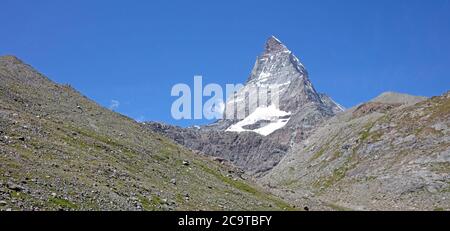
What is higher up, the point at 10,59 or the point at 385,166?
the point at 10,59

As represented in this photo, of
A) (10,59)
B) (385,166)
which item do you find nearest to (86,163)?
(10,59)

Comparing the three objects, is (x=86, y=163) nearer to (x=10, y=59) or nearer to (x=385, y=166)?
(x=10, y=59)

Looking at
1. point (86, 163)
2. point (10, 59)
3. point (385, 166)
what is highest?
point (10, 59)

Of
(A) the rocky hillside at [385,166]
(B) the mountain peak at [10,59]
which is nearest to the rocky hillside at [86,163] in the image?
(B) the mountain peak at [10,59]

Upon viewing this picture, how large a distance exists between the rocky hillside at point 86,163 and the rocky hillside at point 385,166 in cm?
2507

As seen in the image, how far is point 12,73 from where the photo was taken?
298 ft

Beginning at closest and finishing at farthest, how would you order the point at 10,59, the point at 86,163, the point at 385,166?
the point at 86,163 < the point at 10,59 < the point at 385,166

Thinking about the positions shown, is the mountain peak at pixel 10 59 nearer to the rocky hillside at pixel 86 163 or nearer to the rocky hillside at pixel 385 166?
the rocky hillside at pixel 86 163

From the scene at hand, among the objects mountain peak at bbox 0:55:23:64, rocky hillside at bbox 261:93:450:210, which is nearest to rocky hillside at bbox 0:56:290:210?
mountain peak at bbox 0:55:23:64

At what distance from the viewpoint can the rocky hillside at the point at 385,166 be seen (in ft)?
381

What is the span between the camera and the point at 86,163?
50.5 metres

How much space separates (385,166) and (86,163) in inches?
4292

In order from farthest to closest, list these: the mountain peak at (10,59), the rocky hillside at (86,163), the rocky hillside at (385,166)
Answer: the rocky hillside at (385,166) < the mountain peak at (10,59) < the rocky hillside at (86,163)
